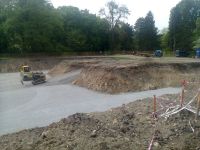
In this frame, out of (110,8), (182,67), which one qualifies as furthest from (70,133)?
(110,8)

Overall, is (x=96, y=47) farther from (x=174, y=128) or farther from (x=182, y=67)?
(x=174, y=128)

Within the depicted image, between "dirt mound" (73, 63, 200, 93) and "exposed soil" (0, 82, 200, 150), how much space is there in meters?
12.8

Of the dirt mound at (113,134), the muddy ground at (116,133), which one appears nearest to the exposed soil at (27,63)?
the muddy ground at (116,133)

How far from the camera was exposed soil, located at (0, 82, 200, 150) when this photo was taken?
997cm

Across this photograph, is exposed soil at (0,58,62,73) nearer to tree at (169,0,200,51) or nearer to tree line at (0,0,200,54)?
tree line at (0,0,200,54)

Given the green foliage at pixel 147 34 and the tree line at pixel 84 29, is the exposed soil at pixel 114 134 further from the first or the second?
the green foliage at pixel 147 34

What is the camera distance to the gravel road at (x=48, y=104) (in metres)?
16.4

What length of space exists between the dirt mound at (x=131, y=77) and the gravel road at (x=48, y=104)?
1.33 metres

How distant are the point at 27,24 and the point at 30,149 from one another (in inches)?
1897

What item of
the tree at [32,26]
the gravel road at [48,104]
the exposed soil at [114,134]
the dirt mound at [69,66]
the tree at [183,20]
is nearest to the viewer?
the exposed soil at [114,134]

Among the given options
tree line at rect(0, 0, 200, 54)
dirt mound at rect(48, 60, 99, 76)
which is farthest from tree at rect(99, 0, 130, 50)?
dirt mound at rect(48, 60, 99, 76)

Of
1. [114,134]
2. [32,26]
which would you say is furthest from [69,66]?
[114,134]

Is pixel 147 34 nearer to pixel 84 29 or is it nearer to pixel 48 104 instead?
pixel 84 29

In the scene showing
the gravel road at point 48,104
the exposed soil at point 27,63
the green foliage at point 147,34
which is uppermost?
the green foliage at point 147,34
